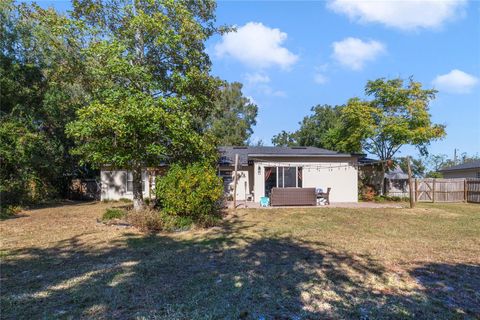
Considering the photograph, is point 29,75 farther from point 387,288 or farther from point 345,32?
point 387,288

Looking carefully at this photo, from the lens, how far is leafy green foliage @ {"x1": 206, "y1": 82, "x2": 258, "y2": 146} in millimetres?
39469

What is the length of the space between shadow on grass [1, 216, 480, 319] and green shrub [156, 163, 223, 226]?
2954 millimetres

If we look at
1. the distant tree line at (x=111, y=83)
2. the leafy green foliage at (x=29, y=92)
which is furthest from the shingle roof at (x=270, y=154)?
the leafy green foliage at (x=29, y=92)

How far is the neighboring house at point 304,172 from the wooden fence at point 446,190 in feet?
16.9

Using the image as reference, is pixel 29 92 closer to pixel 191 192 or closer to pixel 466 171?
pixel 191 192

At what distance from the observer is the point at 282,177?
1931 centimetres

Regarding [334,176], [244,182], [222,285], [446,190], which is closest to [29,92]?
[244,182]

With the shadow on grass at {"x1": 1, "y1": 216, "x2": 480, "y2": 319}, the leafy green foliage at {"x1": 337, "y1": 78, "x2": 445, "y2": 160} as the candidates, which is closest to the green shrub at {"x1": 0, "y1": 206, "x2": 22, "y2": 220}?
the shadow on grass at {"x1": 1, "y1": 216, "x2": 480, "y2": 319}

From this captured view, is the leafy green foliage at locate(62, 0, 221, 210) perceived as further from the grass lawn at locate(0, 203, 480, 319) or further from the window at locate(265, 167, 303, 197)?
the window at locate(265, 167, 303, 197)

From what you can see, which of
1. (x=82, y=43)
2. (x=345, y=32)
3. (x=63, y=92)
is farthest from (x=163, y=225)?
(x=63, y=92)

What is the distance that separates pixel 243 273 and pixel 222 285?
0.72 m

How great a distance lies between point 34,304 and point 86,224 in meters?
7.37

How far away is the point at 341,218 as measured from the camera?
40.7 ft

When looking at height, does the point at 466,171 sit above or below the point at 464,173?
above
